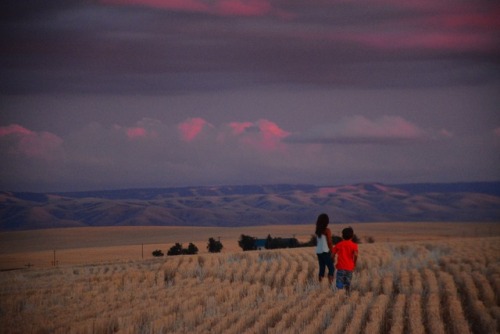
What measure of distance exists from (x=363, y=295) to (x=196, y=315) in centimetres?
584

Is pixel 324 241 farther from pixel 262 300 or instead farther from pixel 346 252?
pixel 262 300

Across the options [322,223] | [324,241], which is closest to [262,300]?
[324,241]

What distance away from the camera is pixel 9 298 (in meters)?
21.8

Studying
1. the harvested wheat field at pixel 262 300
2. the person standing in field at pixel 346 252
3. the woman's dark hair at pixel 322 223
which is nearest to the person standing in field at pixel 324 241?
the woman's dark hair at pixel 322 223

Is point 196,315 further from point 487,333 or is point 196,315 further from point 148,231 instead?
point 148,231

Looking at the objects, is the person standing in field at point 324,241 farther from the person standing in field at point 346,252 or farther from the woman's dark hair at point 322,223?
the person standing in field at point 346,252

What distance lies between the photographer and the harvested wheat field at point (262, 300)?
15953 mm

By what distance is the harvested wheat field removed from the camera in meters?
16.0

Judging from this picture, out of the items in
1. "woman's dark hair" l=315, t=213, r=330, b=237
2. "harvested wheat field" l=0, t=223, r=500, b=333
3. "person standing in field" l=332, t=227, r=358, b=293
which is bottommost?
"harvested wheat field" l=0, t=223, r=500, b=333

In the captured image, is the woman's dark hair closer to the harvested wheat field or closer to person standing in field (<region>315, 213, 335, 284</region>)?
person standing in field (<region>315, 213, 335, 284</region>)

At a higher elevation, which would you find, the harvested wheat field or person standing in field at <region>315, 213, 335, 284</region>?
person standing in field at <region>315, 213, 335, 284</region>

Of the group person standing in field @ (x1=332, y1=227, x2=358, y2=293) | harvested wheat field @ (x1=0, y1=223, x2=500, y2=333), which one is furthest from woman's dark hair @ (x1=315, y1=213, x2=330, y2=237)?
harvested wheat field @ (x1=0, y1=223, x2=500, y2=333)

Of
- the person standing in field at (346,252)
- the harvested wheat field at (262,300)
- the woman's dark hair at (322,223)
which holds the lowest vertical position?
the harvested wheat field at (262,300)

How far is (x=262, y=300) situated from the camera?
20.2 m
